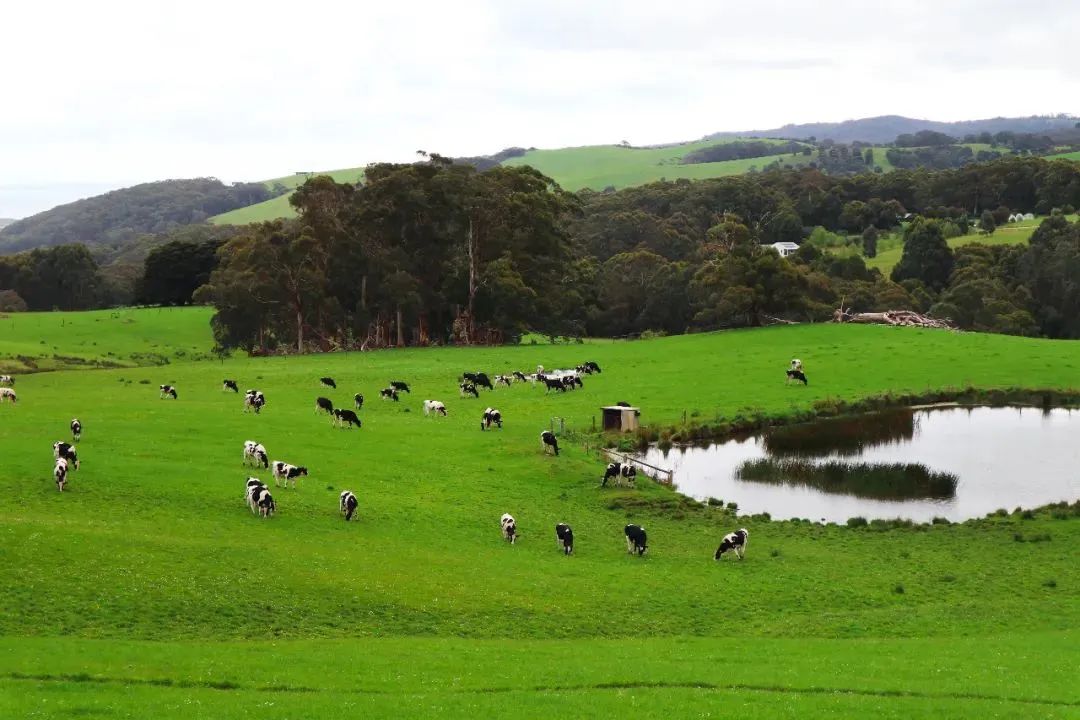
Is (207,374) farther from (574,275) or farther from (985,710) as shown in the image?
(985,710)

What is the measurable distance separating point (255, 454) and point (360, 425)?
9.85m

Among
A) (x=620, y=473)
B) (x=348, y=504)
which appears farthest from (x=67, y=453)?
(x=620, y=473)

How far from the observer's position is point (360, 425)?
44.4 metres

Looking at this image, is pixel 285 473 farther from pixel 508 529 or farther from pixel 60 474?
pixel 508 529

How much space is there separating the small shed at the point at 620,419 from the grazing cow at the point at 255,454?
18223 mm

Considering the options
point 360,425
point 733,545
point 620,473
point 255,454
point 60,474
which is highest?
point 60,474

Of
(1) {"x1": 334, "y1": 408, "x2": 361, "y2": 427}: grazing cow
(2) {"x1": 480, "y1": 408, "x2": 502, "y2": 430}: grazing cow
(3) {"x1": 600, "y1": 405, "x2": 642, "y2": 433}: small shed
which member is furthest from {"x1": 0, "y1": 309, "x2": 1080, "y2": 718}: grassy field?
(3) {"x1": 600, "y1": 405, "x2": 642, "y2": 433}: small shed

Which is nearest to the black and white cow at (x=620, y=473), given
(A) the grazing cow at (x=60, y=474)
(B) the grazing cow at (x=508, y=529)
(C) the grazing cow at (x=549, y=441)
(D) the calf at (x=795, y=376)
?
(C) the grazing cow at (x=549, y=441)

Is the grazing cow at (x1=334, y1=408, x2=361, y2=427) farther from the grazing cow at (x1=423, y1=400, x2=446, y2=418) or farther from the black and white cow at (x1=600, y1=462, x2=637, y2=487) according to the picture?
the black and white cow at (x1=600, y1=462, x2=637, y2=487)

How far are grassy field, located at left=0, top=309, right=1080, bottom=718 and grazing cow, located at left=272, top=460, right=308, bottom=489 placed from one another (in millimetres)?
1053

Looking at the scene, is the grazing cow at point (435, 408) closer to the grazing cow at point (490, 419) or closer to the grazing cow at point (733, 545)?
the grazing cow at point (490, 419)

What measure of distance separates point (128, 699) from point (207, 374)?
48.8 meters

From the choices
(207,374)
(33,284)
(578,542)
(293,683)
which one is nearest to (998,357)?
(578,542)

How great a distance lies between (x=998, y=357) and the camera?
65625mm
